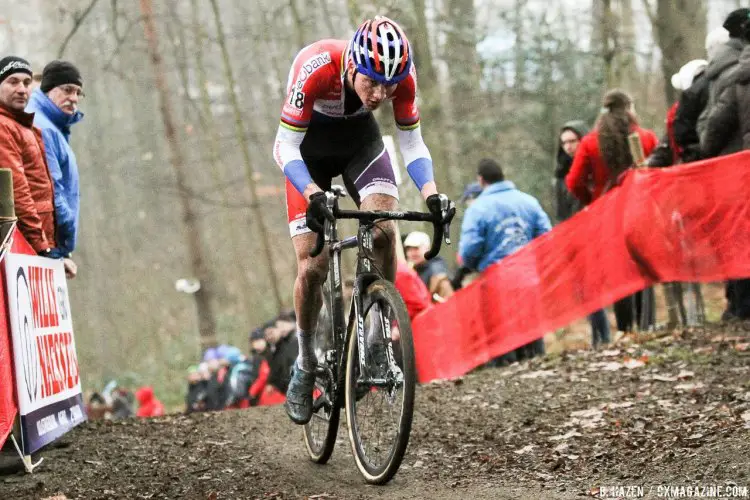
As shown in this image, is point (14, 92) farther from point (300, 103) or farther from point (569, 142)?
point (569, 142)

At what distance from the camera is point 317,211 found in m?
5.21

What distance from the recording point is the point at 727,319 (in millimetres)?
9547

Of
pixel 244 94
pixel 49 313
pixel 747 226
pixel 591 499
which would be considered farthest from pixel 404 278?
pixel 244 94

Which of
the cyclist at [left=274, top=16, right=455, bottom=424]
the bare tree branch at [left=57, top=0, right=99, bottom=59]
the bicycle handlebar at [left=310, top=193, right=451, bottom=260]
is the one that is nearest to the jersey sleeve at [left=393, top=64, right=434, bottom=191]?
the cyclist at [left=274, top=16, right=455, bottom=424]

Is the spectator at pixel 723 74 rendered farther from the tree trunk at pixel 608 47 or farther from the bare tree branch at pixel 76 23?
the bare tree branch at pixel 76 23

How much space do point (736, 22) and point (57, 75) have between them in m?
6.03

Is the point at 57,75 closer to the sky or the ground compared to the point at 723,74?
closer to the sky

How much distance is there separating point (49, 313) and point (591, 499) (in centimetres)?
415

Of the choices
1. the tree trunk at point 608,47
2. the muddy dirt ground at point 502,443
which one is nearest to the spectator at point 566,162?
the muddy dirt ground at point 502,443

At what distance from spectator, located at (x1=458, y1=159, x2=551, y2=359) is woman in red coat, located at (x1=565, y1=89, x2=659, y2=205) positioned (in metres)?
0.67

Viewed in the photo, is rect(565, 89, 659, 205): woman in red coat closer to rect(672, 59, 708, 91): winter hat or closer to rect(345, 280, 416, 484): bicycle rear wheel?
rect(672, 59, 708, 91): winter hat

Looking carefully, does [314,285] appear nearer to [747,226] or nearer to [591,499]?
[591,499]

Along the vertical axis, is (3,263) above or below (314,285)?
above

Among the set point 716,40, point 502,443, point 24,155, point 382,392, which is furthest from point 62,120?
point 716,40
